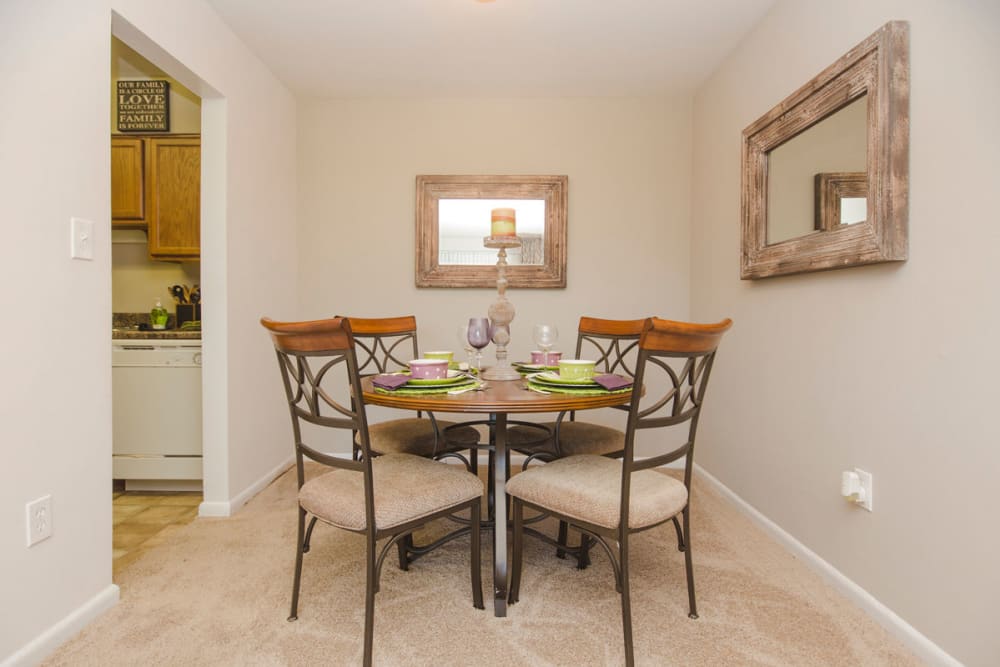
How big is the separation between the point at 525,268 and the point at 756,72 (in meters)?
1.59

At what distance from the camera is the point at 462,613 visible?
167 cm

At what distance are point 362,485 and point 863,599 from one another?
5.45ft

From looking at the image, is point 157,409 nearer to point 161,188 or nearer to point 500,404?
point 161,188

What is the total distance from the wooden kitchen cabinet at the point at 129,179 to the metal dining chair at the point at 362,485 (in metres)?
2.20

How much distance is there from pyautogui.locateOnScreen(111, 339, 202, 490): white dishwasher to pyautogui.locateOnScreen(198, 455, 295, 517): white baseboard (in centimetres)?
32

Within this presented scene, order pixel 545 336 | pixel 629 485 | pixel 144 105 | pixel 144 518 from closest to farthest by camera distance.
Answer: pixel 629 485 < pixel 545 336 < pixel 144 518 < pixel 144 105

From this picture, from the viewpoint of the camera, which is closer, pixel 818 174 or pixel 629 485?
pixel 629 485

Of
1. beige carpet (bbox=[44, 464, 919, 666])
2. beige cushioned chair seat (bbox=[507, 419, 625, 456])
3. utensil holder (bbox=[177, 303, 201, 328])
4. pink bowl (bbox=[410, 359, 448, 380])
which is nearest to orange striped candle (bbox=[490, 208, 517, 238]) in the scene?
pink bowl (bbox=[410, 359, 448, 380])

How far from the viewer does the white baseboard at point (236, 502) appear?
252 centimetres

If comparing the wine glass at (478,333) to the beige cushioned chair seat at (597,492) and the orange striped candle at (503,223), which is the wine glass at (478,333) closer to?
the orange striped candle at (503,223)

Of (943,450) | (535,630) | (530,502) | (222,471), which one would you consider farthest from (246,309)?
(943,450)

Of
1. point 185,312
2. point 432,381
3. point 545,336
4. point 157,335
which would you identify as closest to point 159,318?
point 185,312

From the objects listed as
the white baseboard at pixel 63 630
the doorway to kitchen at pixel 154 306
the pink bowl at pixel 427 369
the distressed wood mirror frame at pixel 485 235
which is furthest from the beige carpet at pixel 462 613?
the distressed wood mirror frame at pixel 485 235

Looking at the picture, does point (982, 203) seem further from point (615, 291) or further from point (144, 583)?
point (144, 583)
